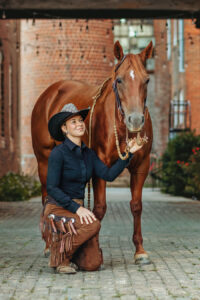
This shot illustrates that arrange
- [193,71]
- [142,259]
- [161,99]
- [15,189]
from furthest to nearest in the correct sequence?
[193,71] < [161,99] < [15,189] < [142,259]

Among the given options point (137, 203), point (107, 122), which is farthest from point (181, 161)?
point (107, 122)

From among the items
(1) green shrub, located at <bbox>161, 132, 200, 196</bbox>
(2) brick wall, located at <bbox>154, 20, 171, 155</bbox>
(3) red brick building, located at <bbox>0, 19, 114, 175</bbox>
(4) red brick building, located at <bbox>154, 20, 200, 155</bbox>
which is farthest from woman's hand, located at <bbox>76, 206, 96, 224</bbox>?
→ (2) brick wall, located at <bbox>154, 20, 171, 155</bbox>

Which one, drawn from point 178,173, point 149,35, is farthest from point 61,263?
point 149,35

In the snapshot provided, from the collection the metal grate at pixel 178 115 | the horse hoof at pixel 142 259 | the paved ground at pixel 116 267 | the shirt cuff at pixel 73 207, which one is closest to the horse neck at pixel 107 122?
the shirt cuff at pixel 73 207

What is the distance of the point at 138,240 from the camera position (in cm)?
648

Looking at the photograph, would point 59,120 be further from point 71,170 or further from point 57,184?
point 57,184

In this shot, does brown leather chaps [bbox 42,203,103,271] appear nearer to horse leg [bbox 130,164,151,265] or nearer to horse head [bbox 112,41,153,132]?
horse leg [bbox 130,164,151,265]

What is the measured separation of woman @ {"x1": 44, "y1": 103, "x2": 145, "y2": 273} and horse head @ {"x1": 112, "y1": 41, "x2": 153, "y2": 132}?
39 centimetres

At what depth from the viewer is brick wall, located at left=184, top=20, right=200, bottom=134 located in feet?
103

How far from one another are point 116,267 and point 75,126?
1.52m

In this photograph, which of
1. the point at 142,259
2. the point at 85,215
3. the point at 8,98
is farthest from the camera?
the point at 8,98

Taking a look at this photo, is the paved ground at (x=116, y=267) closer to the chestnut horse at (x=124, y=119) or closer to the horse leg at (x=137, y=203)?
the horse leg at (x=137, y=203)

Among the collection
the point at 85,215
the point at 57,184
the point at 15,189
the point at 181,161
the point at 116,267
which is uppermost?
the point at 57,184

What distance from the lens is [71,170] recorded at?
6016 mm
